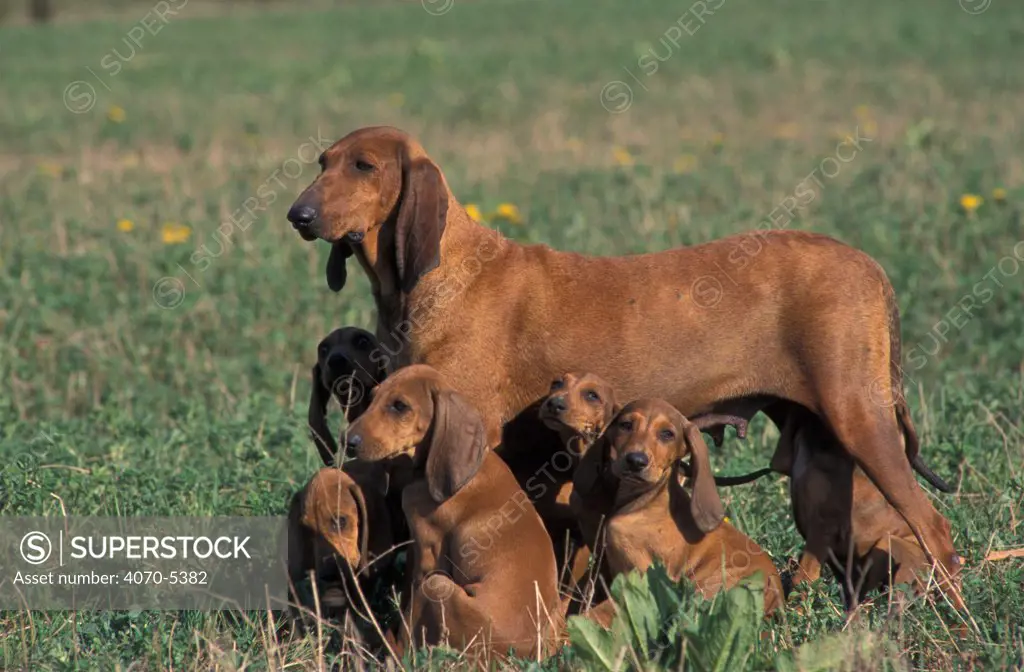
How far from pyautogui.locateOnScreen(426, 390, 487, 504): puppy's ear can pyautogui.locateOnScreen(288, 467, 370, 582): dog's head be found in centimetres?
42

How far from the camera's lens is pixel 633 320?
586cm

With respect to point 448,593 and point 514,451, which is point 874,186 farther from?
point 448,593

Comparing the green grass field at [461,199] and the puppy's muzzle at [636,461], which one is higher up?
the puppy's muzzle at [636,461]

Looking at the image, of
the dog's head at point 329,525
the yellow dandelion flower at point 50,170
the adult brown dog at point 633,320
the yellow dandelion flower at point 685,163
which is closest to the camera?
the dog's head at point 329,525

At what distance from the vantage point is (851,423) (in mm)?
5785

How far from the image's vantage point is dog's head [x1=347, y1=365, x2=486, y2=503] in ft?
17.5

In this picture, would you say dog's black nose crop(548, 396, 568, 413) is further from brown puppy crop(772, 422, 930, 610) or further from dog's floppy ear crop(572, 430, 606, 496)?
brown puppy crop(772, 422, 930, 610)

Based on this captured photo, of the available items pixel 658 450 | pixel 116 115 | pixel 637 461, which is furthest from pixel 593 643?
pixel 116 115

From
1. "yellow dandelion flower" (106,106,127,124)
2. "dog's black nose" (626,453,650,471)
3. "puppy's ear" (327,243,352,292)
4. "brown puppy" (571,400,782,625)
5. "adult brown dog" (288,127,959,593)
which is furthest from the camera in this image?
"yellow dandelion flower" (106,106,127,124)

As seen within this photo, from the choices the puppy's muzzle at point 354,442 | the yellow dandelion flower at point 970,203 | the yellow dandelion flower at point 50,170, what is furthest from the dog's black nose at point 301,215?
the yellow dandelion flower at point 50,170

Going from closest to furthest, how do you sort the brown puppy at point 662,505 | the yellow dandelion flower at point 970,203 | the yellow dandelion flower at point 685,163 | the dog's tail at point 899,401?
1. the brown puppy at point 662,505
2. the dog's tail at point 899,401
3. the yellow dandelion flower at point 970,203
4. the yellow dandelion flower at point 685,163

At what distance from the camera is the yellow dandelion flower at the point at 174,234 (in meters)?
11.6

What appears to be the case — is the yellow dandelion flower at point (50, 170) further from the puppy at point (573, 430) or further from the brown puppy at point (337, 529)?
the puppy at point (573, 430)

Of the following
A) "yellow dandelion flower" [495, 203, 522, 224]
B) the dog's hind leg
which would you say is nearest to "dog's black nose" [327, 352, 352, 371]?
the dog's hind leg
